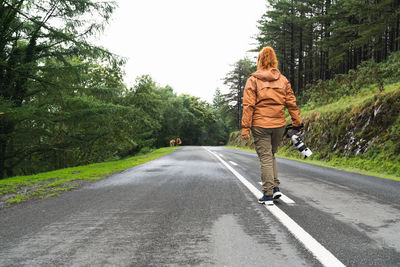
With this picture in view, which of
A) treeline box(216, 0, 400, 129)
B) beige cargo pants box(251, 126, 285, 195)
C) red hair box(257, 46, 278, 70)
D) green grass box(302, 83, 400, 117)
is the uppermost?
treeline box(216, 0, 400, 129)

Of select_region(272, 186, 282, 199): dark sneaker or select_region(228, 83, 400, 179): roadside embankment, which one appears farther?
select_region(228, 83, 400, 179): roadside embankment

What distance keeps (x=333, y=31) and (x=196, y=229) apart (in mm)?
26240

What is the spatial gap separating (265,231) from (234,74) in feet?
156

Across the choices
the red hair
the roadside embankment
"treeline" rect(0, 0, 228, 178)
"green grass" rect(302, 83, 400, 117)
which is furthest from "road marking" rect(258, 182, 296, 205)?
"green grass" rect(302, 83, 400, 117)

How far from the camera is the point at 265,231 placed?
259 cm

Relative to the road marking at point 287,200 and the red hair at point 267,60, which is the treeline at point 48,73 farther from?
the road marking at point 287,200

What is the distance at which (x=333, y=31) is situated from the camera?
78.0 ft

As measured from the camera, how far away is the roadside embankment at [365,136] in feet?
28.4

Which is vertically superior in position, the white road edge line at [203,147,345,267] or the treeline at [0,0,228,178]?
the treeline at [0,0,228,178]

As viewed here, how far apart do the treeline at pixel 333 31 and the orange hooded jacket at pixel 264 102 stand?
1796 centimetres

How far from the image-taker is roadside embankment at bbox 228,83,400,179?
28.4ft

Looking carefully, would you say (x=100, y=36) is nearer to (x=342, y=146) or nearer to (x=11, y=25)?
(x=11, y=25)

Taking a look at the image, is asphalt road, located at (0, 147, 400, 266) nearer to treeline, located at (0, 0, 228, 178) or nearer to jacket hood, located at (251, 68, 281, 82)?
jacket hood, located at (251, 68, 281, 82)

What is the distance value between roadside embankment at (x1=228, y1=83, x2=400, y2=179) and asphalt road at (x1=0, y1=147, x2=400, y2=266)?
15.8 feet
